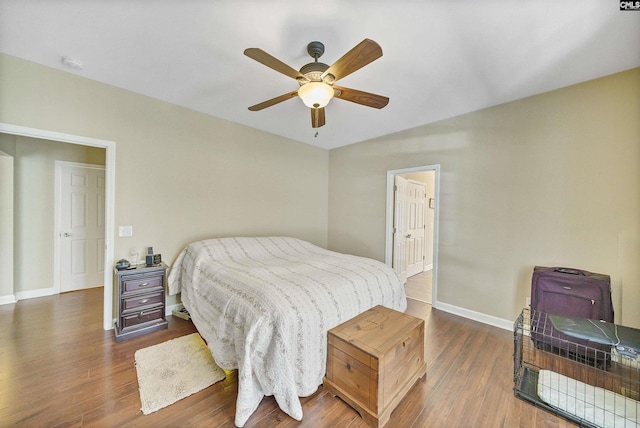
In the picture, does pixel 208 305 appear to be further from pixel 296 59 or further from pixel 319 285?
pixel 296 59

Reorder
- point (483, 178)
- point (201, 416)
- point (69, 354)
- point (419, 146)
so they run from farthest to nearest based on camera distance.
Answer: point (419, 146) < point (483, 178) < point (69, 354) < point (201, 416)

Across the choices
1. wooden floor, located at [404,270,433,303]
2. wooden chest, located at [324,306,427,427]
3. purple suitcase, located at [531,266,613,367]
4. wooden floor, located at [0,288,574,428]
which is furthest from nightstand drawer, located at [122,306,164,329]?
purple suitcase, located at [531,266,613,367]

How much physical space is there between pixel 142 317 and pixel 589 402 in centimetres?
390

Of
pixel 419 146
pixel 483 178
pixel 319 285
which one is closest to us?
pixel 319 285

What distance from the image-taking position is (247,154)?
372 centimetres

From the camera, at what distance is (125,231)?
8.90 feet

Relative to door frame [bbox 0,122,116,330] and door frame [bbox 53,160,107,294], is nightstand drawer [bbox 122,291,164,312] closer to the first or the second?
door frame [bbox 0,122,116,330]

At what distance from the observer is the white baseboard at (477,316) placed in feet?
9.20

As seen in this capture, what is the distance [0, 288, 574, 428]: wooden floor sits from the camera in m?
1.54

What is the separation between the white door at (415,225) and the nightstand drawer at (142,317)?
12.8 feet

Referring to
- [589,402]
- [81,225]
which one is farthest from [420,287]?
[81,225]

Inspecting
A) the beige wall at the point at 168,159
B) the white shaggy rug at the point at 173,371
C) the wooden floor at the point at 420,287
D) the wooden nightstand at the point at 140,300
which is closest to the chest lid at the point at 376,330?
the white shaggy rug at the point at 173,371

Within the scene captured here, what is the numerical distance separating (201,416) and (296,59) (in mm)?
2795

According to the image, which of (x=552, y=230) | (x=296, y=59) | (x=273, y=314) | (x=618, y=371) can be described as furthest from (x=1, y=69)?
(x=618, y=371)
